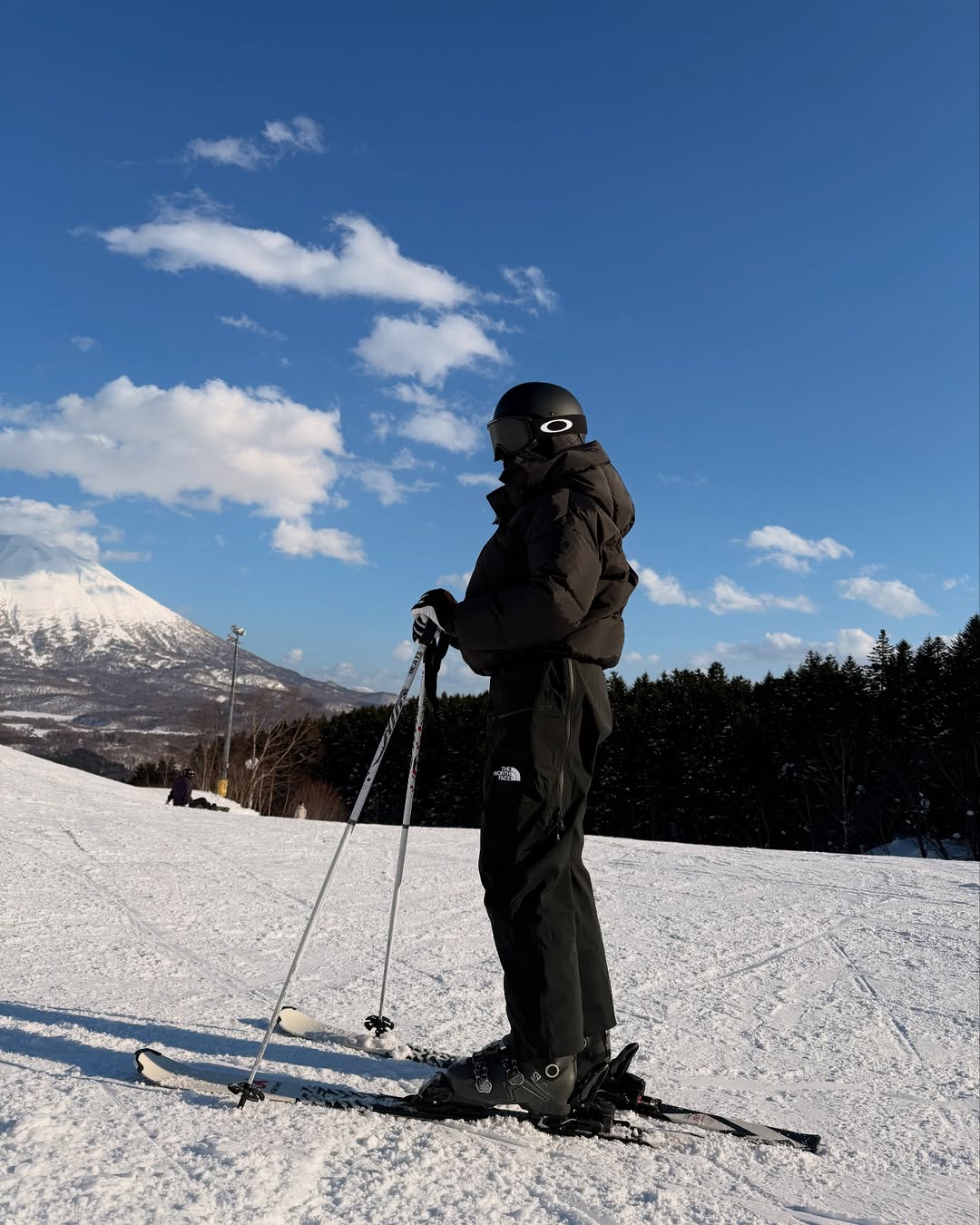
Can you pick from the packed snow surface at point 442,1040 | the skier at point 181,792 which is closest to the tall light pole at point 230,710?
the skier at point 181,792

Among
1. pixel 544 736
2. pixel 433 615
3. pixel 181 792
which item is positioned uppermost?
pixel 433 615

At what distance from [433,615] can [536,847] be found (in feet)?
2.54

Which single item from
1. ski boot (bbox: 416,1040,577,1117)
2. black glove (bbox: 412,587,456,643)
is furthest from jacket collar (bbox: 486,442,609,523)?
ski boot (bbox: 416,1040,577,1117)

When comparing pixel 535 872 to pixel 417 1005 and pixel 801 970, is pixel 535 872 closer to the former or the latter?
pixel 417 1005

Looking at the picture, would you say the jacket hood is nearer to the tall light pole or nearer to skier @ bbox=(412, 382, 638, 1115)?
skier @ bbox=(412, 382, 638, 1115)

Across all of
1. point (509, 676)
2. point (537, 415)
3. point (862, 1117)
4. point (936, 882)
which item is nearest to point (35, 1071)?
point (509, 676)

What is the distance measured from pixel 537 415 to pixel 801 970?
3.61 meters

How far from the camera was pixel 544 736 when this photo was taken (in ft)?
7.57

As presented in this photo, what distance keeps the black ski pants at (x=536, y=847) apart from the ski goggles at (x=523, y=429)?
696 millimetres

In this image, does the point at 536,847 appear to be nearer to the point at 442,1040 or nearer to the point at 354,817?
the point at 354,817

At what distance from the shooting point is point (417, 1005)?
Result: 11.5 ft

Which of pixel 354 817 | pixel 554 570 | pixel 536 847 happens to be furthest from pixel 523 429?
pixel 354 817

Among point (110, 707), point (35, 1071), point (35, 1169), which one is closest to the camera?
point (35, 1169)

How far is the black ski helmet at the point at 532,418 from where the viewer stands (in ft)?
8.52
